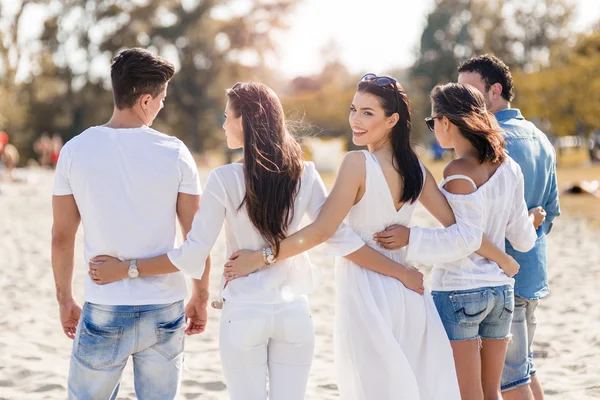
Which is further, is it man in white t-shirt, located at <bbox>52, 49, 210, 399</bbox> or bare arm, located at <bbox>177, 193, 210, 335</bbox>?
bare arm, located at <bbox>177, 193, 210, 335</bbox>

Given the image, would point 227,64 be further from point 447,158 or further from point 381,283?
point 381,283

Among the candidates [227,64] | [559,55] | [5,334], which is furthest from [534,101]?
[5,334]

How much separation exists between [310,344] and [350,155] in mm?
737

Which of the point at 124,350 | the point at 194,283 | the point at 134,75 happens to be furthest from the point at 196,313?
the point at 134,75

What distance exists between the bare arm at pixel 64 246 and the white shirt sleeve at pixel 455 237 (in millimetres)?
1306

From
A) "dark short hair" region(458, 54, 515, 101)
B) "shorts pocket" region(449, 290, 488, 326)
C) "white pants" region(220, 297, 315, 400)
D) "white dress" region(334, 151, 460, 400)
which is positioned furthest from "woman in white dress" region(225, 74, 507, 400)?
"dark short hair" region(458, 54, 515, 101)

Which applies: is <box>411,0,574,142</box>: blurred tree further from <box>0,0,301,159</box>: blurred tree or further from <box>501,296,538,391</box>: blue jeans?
<box>501,296,538,391</box>: blue jeans

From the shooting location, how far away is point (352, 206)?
286 cm

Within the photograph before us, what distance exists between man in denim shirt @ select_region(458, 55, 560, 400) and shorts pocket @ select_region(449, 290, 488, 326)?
424 mm

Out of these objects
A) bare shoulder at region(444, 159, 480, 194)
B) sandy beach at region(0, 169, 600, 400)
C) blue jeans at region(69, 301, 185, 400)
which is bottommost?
sandy beach at region(0, 169, 600, 400)

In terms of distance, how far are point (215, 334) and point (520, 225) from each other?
351 cm

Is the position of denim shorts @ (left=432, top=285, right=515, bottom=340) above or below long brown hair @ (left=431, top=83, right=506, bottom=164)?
below

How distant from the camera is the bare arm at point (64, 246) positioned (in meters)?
2.70

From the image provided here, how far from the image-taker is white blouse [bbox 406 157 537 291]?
288cm
